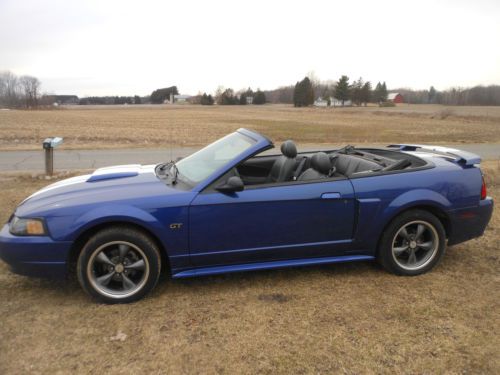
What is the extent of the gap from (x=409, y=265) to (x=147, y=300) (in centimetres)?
248

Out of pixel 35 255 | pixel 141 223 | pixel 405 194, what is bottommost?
pixel 35 255

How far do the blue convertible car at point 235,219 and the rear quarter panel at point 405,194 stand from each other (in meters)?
0.01

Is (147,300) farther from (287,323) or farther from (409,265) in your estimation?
(409,265)

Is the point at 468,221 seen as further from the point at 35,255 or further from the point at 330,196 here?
the point at 35,255

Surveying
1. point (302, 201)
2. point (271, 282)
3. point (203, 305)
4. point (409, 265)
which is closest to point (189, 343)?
point (203, 305)

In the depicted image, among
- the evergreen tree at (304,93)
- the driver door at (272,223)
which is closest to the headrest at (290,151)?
the driver door at (272,223)

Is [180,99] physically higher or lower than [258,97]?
higher

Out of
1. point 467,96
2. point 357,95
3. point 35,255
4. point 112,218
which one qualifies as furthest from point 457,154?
point 467,96

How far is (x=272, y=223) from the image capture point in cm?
345

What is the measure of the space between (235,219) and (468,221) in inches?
92.8

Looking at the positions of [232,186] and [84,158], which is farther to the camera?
[84,158]

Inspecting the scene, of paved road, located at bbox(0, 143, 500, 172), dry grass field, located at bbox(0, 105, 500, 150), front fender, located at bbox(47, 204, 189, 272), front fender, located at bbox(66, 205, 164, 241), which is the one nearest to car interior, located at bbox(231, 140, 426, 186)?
front fender, located at bbox(47, 204, 189, 272)

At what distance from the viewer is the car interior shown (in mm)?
3930

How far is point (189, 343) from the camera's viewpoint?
2.81 meters
